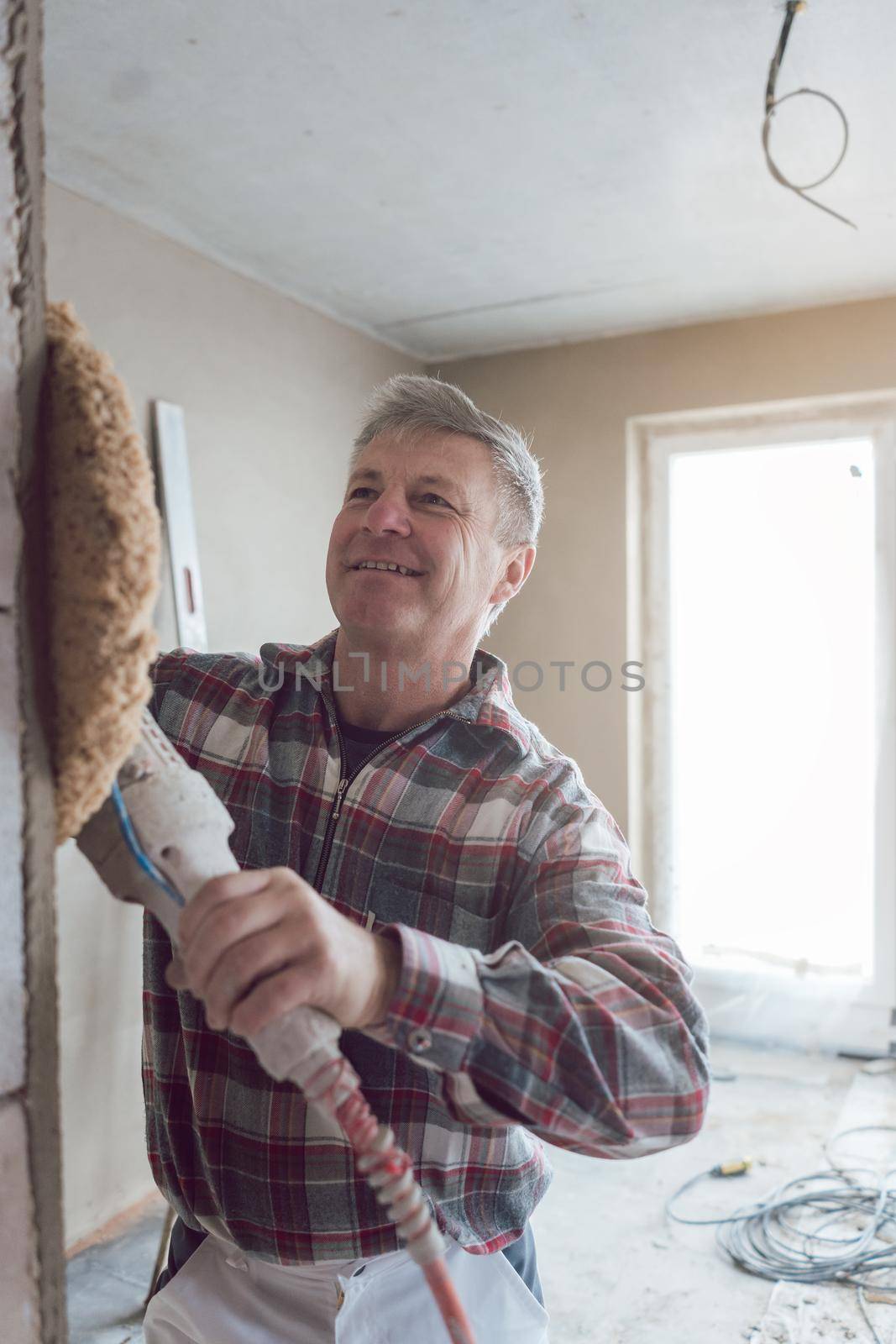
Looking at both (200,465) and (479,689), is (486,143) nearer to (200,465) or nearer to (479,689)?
(200,465)

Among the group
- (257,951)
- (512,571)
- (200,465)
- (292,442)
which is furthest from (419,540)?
(292,442)

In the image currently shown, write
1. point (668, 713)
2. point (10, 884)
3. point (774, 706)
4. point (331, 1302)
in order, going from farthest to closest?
point (668, 713) → point (774, 706) → point (331, 1302) → point (10, 884)

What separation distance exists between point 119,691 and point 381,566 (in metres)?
0.84

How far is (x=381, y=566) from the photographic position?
132cm

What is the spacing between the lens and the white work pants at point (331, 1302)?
1.07 m

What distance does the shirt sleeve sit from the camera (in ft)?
2.22

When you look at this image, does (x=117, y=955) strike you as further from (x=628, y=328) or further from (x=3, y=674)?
(x=628, y=328)

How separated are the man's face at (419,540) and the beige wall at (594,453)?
2266 millimetres

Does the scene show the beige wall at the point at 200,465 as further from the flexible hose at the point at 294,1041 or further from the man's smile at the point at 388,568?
the flexible hose at the point at 294,1041

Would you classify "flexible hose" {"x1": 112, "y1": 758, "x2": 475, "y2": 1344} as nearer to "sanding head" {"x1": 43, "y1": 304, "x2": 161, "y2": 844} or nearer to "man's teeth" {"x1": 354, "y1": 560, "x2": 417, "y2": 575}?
"sanding head" {"x1": 43, "y1": 304, "x2": 161, "y2": 844}

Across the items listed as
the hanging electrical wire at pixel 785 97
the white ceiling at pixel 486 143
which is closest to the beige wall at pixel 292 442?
the white ceiling at pixel 486 143

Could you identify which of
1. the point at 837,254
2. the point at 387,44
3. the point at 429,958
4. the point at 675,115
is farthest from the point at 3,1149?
the point at 837,254

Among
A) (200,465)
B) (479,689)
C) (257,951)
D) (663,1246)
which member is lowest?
(663,1246)

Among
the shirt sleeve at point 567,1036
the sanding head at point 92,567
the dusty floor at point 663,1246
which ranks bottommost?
the dusty floor at point 663,1246
